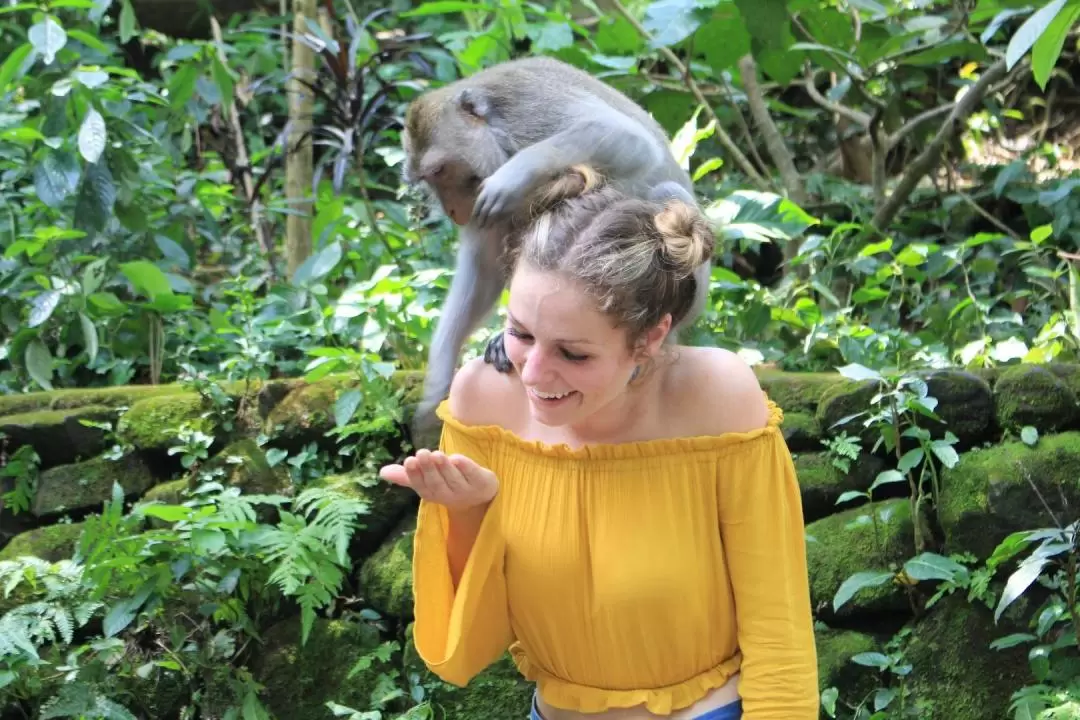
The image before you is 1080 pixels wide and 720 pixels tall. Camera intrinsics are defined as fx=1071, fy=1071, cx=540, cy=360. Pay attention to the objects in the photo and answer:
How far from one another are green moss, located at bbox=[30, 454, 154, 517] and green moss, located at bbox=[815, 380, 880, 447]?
2.13m

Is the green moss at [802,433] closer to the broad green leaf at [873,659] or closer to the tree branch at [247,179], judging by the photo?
the broad green leaf at [873,659]

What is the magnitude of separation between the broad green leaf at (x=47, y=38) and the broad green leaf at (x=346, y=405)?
1672 mm

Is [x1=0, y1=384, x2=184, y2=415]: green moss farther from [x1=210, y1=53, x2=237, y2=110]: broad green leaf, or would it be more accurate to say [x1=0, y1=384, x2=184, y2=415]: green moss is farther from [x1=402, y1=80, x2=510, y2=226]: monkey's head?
[x1=210, y1=53, x2=237, y2=110]: broad green leaf

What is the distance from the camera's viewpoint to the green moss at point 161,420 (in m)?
3.42

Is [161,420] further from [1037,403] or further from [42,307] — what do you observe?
[1037,403]

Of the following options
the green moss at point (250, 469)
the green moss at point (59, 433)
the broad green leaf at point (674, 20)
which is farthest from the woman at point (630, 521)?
the broad green leaf at point (674, 20)

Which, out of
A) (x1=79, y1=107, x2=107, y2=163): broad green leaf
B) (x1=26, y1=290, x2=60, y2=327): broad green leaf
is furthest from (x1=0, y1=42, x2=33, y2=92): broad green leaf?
(x1=26, y1=290, x2=60, y2=327): broad green leaf

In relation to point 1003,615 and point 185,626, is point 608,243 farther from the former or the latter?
point 185,626

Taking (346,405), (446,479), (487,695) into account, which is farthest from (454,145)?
(487,695)

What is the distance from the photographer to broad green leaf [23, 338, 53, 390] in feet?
13.0

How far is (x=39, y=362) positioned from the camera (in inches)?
157

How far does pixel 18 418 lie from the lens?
3506 millimetres

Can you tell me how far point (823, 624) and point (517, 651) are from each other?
1.23 m

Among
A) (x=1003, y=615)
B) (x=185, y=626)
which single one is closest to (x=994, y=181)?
(x=1003, y=615)
